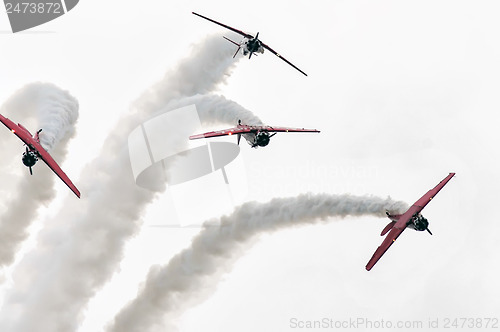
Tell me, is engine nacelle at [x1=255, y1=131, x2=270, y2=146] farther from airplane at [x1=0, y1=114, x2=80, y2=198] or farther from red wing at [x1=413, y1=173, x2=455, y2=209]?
airplane at [x1=0, y1=114, x2=80, y2=198]

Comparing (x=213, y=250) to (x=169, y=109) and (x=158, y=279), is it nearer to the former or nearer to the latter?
(x=158, y=279)

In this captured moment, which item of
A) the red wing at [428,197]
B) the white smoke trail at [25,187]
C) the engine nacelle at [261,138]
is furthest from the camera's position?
the white smoke trail at [25,187]

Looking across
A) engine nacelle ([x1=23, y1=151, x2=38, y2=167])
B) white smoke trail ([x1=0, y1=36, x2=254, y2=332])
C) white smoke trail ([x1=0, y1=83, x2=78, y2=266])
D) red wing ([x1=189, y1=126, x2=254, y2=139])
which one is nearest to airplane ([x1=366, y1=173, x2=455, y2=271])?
red wing ([x1=189, y1=126, x2=254, y2=139])

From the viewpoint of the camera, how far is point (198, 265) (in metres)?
105

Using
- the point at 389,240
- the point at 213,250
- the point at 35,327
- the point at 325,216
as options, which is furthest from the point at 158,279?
the point at 389,240

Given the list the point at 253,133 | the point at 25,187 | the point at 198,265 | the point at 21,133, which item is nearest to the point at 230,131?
the point at 253,133

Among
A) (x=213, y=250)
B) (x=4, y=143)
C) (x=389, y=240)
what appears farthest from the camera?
(x=4, y=143)

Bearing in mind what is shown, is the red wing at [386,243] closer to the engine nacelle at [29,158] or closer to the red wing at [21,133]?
the engine nacelle at [29,158]

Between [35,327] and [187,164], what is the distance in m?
28.2

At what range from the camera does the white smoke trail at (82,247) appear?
105500mm

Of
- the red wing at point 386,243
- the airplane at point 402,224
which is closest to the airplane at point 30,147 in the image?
the red wing at point 386,243

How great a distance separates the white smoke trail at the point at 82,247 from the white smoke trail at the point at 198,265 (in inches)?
237

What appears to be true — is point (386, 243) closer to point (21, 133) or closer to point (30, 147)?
point (30, 147)

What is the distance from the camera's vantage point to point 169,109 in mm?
112688
